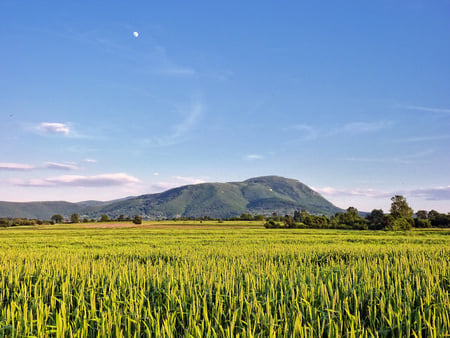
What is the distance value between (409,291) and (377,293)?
2.33 feet

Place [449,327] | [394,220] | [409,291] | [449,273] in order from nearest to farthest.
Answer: [449,327], [409,291], [449,273], [394,220]

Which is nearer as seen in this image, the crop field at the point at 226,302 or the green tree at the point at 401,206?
the crop field at the point at 226,302

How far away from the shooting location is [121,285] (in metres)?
8.39

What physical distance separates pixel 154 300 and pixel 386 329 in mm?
5366

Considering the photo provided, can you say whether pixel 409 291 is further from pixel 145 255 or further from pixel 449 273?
pixel 145 255

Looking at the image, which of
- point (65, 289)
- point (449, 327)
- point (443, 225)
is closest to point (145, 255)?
point (65, 289)

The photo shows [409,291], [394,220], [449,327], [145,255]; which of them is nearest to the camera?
[449,327]

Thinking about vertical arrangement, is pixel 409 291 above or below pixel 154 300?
above

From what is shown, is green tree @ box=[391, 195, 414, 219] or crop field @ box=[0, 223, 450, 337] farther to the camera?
green tree @ box=[391, 195, 414, 219]

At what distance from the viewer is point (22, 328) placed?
19.0 ft

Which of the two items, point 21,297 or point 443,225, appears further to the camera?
point 443,225

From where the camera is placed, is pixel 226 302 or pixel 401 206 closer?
pixel 226 302

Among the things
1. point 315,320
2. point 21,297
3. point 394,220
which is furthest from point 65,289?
point 394,220

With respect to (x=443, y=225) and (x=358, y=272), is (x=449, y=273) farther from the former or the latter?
(x=443, y=225)
